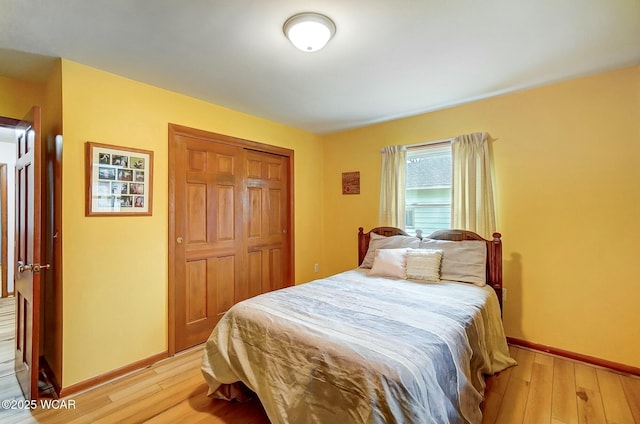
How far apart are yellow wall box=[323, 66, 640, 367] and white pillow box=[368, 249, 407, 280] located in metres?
1.02

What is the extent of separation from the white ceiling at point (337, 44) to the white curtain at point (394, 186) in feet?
2.53

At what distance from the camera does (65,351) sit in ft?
6.68

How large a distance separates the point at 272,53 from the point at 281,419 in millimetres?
2235

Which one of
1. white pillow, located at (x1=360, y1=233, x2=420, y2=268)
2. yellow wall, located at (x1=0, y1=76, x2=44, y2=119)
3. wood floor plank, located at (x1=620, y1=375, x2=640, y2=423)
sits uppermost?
yellow wall, located at (x1=0, y1=76, x2=44, y2=119)

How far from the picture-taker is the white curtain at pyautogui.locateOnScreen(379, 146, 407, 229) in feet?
11.0

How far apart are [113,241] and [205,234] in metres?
0.79

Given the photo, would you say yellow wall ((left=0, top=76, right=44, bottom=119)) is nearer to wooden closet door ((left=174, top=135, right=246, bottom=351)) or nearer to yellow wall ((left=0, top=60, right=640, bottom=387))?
yellow wall ((left=0, top=60, right=640, bottom=387))

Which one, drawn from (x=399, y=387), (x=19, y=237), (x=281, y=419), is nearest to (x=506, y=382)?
(x=399, y=387)

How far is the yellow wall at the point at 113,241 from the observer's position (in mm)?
2072

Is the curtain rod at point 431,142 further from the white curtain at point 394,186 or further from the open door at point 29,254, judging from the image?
the open door at point 29,254

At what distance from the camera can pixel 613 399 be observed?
1.91 m

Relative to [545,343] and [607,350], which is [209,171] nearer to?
[545,343]

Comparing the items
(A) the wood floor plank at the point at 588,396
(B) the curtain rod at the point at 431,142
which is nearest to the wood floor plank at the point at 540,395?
(A) the wood floor plank at the point at 588,396

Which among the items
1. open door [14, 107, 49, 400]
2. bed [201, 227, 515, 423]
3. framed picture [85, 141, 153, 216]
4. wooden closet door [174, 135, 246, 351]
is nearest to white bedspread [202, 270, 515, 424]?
bed [201, 227, 515, 423]
